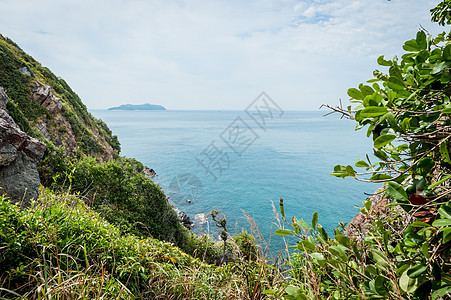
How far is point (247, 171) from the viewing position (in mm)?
41344

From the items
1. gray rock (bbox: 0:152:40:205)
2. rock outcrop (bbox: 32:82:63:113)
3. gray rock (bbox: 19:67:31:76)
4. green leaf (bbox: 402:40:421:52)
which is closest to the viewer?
green leaf (bbox: 402:40:421:52)

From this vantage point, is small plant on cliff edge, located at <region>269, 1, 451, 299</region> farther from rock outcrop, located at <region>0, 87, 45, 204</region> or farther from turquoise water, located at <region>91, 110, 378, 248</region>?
turquoise water, located at <region>91, 110, 378, 248</region>

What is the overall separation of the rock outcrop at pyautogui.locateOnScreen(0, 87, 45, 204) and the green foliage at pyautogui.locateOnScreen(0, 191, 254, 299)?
3974mm

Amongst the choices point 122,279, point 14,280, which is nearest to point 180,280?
point 122,279

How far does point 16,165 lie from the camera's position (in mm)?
6230

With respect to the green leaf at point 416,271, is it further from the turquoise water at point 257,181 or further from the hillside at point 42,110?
the hillside at point 42,110

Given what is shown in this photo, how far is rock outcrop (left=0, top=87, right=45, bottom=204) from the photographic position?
5.83 metres

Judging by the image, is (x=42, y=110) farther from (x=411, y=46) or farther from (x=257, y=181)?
(x=257, y=181)

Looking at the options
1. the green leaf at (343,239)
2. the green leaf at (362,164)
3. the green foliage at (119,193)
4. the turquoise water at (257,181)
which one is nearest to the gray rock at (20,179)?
the green foliage at (119,193)

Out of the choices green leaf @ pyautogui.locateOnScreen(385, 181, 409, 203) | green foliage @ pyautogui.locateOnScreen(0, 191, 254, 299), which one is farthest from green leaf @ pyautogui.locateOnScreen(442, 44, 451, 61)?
green foliage @ pyautogui.locateOnScreen(0, 191, 254, 299)

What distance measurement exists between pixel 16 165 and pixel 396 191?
870 centimetres

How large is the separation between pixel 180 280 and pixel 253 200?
27365 mm

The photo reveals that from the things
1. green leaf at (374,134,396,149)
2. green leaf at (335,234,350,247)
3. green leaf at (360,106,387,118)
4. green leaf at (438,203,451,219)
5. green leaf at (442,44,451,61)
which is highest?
green leaf at (442,44,451,61)

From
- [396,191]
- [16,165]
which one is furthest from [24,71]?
[396,191]
